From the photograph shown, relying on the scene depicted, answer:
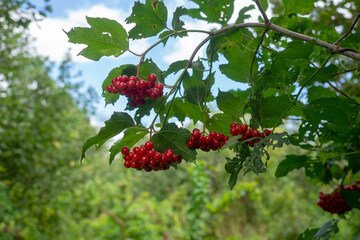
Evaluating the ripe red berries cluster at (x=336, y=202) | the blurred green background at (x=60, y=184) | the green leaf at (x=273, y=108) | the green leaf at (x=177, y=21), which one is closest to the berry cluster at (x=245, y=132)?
the green leaf at (x=273, y=108)

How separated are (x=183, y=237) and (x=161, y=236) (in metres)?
0.63

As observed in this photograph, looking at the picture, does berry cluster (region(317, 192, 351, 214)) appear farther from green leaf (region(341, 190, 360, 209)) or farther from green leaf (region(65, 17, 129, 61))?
green leaf (region(65, 17, 129, 61))

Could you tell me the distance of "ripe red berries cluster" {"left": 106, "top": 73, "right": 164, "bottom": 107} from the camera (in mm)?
641

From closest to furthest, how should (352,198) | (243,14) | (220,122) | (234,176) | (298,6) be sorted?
1. (234,176)
2. (220,122)
3. (243,14)
4. (298,6)
5. (352,198)

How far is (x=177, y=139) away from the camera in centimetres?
67

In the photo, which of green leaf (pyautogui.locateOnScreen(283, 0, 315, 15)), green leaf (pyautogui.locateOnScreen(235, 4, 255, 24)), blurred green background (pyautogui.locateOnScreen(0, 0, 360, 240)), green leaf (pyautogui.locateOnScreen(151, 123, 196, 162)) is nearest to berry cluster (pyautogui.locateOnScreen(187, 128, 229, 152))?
green leaf (pyautogui.locateOnScreen(151, 123, 196, 162))

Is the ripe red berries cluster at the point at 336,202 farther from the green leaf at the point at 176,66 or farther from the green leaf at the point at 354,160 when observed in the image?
the green leaf at the point at 176,66

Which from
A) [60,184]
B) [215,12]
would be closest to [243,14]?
[215,12]

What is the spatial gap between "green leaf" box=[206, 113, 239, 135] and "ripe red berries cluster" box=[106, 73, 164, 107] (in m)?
0.14

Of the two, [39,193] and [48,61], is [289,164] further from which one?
[48,61]

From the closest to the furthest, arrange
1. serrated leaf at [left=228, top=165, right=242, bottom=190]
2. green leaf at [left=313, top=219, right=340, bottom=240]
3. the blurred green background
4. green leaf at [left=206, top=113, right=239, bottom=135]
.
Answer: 1. serrated leaf at [left=228, top=165, right=242, bottom=190]
2. green leaf at [left=206, top=113, right=239, bottom=135]
3. green leaf at [left=313, top=219, right=340, bottom=240]
4. the blurred green background

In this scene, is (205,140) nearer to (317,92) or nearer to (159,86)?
(159,86)

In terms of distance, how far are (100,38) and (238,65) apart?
1.01ft

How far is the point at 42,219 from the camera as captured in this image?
11.5 feet
